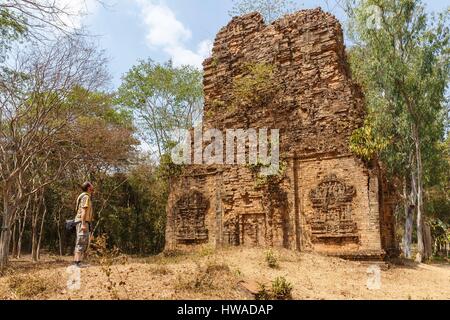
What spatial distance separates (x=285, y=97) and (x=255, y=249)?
5305 mm

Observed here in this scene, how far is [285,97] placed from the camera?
13953 mm

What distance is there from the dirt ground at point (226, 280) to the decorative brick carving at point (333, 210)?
3.04ft

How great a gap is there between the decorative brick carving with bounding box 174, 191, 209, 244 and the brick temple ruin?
4 centimetres

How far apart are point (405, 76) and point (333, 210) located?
8.82 m

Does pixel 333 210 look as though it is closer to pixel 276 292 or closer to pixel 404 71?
pixel 276 292

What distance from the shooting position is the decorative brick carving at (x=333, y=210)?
38.7 feet

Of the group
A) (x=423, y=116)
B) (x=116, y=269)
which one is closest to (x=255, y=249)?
(x=116, y=269)

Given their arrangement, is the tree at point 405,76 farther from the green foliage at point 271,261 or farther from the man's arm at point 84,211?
the man's arm at point 84,211

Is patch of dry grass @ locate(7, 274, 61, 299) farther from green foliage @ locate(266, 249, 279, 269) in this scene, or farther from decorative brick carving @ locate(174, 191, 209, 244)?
decorative brick carving @ locate(174, 191, 209, 244)

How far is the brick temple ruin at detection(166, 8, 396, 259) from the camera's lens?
11922mm

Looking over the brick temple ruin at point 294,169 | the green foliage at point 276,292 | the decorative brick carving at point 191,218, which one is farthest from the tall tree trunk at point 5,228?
the green foliage at point 276,292

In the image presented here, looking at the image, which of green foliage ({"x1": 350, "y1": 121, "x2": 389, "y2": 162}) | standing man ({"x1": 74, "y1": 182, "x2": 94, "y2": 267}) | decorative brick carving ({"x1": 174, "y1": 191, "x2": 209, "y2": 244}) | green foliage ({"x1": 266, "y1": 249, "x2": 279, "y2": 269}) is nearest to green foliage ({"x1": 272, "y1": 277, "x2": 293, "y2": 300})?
green foliage ({"x1": 266, "y1": 249, "x2": 279, "y2": 269})

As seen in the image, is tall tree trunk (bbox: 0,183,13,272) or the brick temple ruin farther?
tall tree trunk (bbox: 0,183,13,272)

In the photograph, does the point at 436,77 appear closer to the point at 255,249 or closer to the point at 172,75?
the point at 255,249
